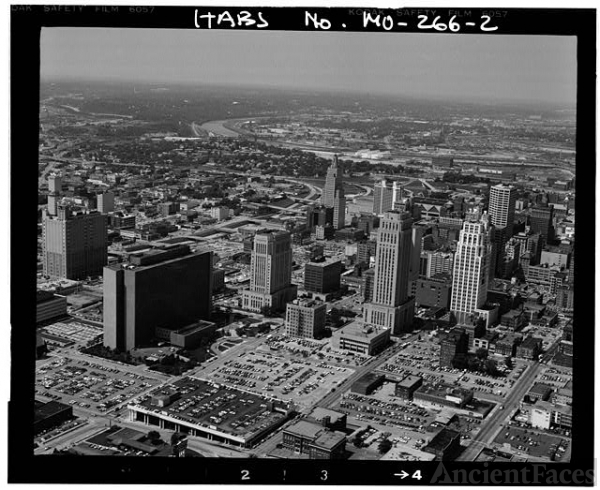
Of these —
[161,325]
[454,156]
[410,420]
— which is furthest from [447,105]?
[161,325]

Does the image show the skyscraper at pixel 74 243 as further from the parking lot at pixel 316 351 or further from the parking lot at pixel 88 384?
the parking lot at pixel 316 351

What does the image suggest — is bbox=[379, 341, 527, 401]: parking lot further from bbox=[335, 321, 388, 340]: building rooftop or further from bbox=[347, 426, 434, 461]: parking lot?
bbox=[347, 426, 434, 461]: parking lot

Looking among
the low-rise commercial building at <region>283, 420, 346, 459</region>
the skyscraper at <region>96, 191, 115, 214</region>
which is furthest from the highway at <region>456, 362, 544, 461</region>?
the skyscraper at <region>96, 191, 115, 214</region>

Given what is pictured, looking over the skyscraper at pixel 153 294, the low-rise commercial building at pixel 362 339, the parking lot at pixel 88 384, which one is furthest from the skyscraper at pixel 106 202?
the low-rise commercial building at pixel 362 339

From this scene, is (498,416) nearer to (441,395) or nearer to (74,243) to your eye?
(441,395)

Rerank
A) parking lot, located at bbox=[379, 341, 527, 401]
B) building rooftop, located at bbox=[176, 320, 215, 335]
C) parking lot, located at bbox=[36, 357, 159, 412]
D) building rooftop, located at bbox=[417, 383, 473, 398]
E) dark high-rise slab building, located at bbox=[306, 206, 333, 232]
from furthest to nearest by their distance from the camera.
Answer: dark high-rise slab building, located at bbox=[306, 206, 333, 232]
building rooftop, located at bbox=[176, 320, 215, 335]
parking lot, located at bbox=[379, 341, 527, 401]
building rooftop, located at bbox=[417, 383, 473, 398]
parking lot, located at bbox=[36, 357, 159, 412]
